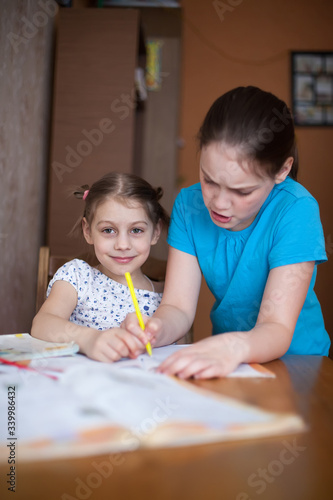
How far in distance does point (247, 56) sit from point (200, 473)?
3.68 m

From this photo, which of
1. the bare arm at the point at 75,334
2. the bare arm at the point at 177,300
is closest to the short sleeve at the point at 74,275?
the bare arm at the point at 75,334

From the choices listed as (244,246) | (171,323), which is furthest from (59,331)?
(244,246)

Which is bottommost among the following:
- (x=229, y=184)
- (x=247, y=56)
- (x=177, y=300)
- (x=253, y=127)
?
(x=177, y=300)

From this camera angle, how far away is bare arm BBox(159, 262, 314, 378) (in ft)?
2.13

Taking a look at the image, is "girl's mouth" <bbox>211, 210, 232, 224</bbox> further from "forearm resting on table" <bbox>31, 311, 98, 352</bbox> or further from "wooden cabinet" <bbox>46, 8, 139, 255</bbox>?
"wooden cabinet" <bbox>46, 8, 139, 255</bbox>

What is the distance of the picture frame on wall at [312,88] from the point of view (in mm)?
3514

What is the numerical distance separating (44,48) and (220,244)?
1612 millimetres

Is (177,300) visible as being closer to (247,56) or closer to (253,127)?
(253,127)

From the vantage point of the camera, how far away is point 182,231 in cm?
108

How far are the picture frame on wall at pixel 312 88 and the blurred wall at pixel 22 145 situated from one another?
6.60 feet

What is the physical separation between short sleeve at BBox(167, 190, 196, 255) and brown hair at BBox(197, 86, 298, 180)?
220 mm

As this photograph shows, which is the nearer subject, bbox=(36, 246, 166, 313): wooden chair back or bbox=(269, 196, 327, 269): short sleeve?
bbox=(269, 196, 327, 269): short sleeve

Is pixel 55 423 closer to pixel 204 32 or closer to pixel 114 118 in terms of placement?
pixel 114 118

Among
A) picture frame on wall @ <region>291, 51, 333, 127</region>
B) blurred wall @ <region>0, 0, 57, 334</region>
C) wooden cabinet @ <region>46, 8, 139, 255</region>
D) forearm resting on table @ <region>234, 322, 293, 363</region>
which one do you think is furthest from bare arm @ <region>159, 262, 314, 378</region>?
picture frame on wall @ <region>291, 51, 333, 127</region>
